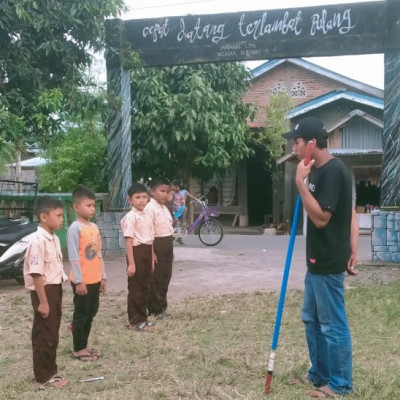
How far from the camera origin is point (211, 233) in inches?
561

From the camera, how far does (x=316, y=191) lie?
389cm

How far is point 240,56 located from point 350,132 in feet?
28.7

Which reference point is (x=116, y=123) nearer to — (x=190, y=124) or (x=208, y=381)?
(x=190, y=124)

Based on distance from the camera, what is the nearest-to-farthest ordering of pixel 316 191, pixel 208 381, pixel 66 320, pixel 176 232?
pixel 316 191 → pixel 208 381 → pixel 66 320 → pixel 176 232

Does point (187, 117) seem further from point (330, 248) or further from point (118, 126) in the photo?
point (330, 248)

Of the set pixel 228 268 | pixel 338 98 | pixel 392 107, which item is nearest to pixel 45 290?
pixel 228 268

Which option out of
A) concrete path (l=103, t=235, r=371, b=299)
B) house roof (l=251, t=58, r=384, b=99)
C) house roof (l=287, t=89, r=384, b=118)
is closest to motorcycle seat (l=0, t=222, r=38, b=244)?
concrete path (l=103, t=235, r=371, b=299)

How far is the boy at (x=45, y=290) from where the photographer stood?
422 centimetres

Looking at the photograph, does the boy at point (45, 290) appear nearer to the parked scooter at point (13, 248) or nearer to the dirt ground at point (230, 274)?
the dirt ground at point (230, 274)

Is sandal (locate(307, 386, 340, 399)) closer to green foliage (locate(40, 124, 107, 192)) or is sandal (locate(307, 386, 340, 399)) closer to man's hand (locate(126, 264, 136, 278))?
man's hand (locate(126, 264, 136, 278))

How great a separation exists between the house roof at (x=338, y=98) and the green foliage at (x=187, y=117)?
3245 millimetres

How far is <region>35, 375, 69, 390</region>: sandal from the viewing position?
4284 millimetres

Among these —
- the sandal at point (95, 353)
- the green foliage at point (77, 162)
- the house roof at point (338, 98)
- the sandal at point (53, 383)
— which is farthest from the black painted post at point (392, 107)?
the house roof at point (338, 98)

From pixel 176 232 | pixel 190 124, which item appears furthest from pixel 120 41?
pixel 176 232
